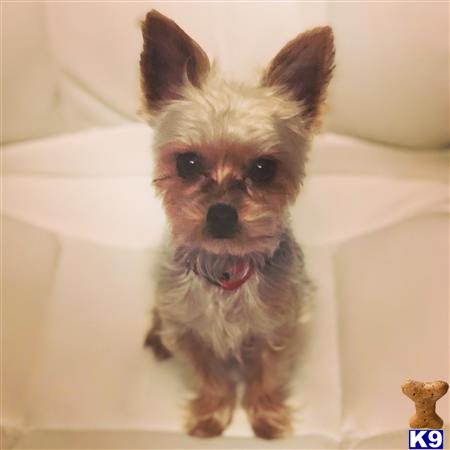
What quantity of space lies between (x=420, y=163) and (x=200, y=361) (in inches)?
26.3

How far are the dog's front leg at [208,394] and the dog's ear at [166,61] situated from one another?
416 millimetres

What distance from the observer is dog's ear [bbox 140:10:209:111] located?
885mm

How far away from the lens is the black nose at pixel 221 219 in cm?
87

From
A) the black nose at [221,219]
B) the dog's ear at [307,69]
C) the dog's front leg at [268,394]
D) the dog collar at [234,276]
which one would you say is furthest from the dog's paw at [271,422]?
the dog's ear at [307,69]

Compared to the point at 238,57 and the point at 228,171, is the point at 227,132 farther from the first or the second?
the point at 238,57

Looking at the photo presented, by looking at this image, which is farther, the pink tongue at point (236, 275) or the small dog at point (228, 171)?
the pink tongue at point (236, 275)

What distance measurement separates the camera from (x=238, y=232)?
89 cm

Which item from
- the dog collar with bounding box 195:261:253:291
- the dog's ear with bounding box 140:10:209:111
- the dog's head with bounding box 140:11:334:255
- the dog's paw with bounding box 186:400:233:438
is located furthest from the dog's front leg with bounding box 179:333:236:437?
the dog's ear with bounding box 140:10:209:111

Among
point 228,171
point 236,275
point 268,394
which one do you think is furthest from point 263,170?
Result: point 268,394

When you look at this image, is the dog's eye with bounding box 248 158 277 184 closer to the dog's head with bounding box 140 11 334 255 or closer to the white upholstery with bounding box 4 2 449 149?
the dog's head with bounding box 140 11 334 255

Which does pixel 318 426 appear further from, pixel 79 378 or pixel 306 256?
pixel 79 378

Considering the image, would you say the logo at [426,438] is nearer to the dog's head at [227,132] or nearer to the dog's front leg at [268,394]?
the dog's front leg at [268,394]

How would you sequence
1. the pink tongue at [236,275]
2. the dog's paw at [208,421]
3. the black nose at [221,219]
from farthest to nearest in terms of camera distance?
the dog's paw at [208,421]
the pink tongue at [236,275]
the black nose at [221,219]

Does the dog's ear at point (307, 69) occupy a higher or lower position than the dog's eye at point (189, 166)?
higher
